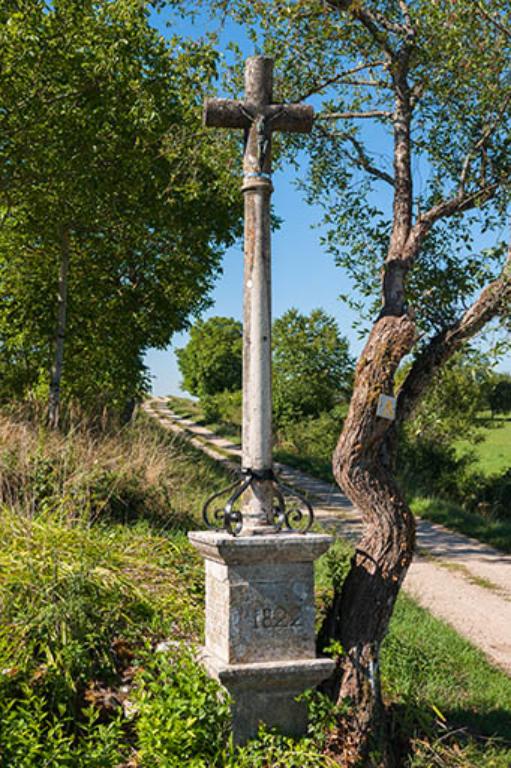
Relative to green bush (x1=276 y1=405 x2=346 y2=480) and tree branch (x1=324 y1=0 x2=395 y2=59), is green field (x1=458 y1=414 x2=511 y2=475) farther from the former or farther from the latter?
tree branch (x1=324 y1=0 x2=395 y2=59)

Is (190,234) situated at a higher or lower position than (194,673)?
higher

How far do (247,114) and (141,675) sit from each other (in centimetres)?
329

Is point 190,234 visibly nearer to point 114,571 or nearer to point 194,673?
point 114,571

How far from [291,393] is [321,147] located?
50.9 feet

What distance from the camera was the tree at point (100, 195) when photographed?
10445 millimetres

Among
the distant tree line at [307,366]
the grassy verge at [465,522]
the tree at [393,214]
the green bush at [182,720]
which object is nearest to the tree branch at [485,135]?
the tree at [393,214]

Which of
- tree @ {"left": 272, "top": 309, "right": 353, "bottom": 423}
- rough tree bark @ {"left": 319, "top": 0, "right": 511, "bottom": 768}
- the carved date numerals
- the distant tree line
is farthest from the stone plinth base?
tree @ {"left": 272, "top": 309, "right": 353, "bottom": 423}

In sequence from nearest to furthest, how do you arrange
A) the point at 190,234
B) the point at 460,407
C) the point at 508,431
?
the point at 190,234 → the point at 460,407 → the point at 508,431

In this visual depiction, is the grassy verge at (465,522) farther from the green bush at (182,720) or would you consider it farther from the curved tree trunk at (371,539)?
the green bush at (182,720)

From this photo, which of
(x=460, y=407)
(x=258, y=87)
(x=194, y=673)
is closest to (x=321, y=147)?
(x=258, y=87)

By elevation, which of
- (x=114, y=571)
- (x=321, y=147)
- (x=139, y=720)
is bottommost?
(x=139, y=720)

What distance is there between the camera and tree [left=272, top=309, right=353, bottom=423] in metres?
21.3

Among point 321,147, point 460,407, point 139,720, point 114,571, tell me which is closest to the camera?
point 139,720

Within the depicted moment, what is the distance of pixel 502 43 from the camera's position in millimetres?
6734
